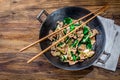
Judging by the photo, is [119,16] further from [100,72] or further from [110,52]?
A: [100,72]

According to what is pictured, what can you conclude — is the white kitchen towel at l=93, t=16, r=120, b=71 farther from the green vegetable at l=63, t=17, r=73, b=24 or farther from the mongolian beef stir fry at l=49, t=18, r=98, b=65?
the green vegetable at l=63, t=17, r=73, b=24

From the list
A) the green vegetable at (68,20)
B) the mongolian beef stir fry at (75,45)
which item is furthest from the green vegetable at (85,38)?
the green vegetable at (68,20)

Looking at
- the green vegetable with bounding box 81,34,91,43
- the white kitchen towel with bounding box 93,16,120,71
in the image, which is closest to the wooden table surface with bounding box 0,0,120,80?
the white kitchen towel with bounding box 93,16,120,71

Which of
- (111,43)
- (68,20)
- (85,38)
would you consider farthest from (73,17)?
(111,43)

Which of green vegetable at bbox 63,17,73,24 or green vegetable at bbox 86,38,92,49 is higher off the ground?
green vegetable at bbox 63,17,73,24

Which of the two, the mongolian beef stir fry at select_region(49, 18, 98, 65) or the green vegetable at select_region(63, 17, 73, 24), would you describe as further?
the green vegetable at select_region(63, 17, 73, 24)

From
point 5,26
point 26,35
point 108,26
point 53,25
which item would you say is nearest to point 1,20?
point 5,26

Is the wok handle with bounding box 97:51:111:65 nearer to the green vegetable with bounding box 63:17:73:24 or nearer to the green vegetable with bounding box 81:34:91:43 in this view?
the green vegetable with bounding box 81:34:91:43
